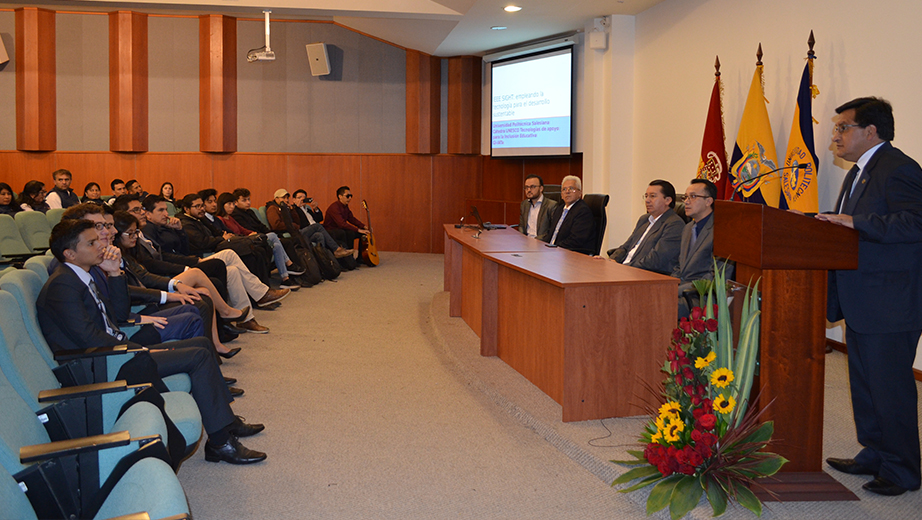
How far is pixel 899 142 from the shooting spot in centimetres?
477

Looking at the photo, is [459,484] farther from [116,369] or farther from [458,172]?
[458,172]

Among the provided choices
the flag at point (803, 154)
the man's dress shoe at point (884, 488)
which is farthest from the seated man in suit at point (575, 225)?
the man's dress shoe at point (884, 488)

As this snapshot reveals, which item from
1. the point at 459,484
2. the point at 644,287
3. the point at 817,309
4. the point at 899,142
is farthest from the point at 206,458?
the point at 899,142

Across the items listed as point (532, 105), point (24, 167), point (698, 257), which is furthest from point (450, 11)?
point (24, 167)

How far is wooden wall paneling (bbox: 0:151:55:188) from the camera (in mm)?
11633

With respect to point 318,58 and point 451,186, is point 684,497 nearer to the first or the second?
point 451,186

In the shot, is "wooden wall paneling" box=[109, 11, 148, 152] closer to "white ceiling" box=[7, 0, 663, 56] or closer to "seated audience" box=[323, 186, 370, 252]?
"white ceiling" box=[7, 0, 663, 56]

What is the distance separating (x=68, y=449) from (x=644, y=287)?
2665mm

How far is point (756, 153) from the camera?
5.86 metres

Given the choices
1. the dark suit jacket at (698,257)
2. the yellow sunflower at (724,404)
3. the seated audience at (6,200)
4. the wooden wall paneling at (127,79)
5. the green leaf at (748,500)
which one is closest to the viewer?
the green leaf at (748,500)

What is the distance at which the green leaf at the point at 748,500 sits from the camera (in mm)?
2496

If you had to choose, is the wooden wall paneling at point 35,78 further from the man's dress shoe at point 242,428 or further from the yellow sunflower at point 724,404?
the yellow sunflower at point 724,404

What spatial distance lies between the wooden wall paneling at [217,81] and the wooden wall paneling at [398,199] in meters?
2.40

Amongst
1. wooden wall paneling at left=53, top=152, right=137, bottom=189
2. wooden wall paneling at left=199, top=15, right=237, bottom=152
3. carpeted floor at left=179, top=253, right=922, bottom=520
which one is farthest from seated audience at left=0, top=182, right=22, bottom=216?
wooden wall paneling at left=199, top=15, right=237, bottom=152
